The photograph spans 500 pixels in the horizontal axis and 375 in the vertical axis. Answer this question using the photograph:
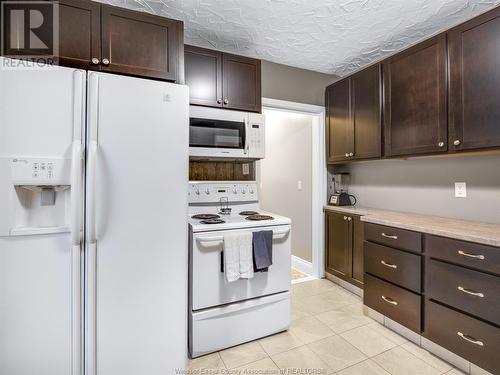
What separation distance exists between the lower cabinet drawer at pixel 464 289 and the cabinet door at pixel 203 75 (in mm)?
2071

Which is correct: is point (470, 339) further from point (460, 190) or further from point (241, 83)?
point (241, 83)

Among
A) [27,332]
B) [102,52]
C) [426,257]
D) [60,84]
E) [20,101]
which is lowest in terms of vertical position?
[27,332]

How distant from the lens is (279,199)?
13.3ft

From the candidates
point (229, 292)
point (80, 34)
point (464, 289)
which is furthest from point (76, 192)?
point (464, 289)

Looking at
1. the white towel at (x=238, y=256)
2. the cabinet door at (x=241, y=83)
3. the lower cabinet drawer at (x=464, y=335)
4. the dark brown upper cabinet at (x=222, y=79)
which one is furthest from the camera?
the cabinet door at (x=241, y=83)

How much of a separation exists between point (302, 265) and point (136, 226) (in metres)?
2.59

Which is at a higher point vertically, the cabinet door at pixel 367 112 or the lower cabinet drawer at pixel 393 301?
the cabinet door at pixel 367 112

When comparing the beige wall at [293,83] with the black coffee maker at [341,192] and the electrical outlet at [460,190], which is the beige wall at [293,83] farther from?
the electrical outlet at [460,190]

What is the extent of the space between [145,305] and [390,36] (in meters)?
2.91

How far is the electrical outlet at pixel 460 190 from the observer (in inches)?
86.9

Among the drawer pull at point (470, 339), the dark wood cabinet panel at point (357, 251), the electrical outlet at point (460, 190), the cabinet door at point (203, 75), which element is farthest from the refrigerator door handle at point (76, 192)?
the electrical outlet at point (460, 190)

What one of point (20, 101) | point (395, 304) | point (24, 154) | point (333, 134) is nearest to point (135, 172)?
point (24, 154)

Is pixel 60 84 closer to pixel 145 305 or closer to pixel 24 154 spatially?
pixel 24 154

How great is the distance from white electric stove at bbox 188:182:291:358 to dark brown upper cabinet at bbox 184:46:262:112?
1009 millimetres
